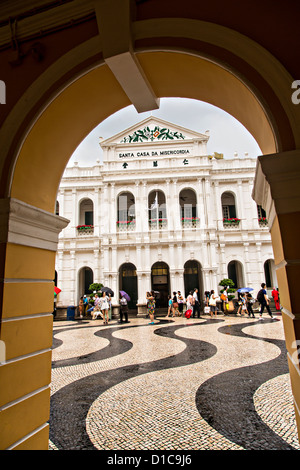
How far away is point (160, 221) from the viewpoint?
1795 centimetres

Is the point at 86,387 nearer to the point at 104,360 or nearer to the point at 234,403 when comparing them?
the point at 104,360

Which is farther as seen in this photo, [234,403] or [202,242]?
[202,242]

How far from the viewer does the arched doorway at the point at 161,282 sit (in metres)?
19.0

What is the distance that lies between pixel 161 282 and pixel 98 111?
1709 centimetres

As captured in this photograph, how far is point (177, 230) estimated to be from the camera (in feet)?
56.7

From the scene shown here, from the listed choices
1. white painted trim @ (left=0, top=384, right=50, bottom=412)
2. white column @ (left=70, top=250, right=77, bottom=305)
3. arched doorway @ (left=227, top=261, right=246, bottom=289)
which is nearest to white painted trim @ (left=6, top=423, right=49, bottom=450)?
white painted trim @ (left=0, top=384, right=50, bottom=412)

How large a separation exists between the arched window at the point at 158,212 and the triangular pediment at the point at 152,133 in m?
3.82

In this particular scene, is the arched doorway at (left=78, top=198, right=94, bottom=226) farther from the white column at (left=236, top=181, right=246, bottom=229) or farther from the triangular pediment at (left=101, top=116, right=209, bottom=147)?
the white column at (left=236, top=181, right=246, bottom=229)

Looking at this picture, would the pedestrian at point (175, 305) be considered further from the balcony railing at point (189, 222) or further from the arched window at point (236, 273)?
the arched window at point (236, 273)

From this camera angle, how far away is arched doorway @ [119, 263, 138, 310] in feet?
62.9

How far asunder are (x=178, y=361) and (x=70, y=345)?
366 cm

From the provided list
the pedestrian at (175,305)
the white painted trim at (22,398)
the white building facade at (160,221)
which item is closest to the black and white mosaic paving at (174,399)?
the white painted trim at (22,398)

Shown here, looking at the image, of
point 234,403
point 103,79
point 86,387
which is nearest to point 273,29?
point 103,79

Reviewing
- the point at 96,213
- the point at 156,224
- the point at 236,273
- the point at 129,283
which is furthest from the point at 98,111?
the point at 236,273
